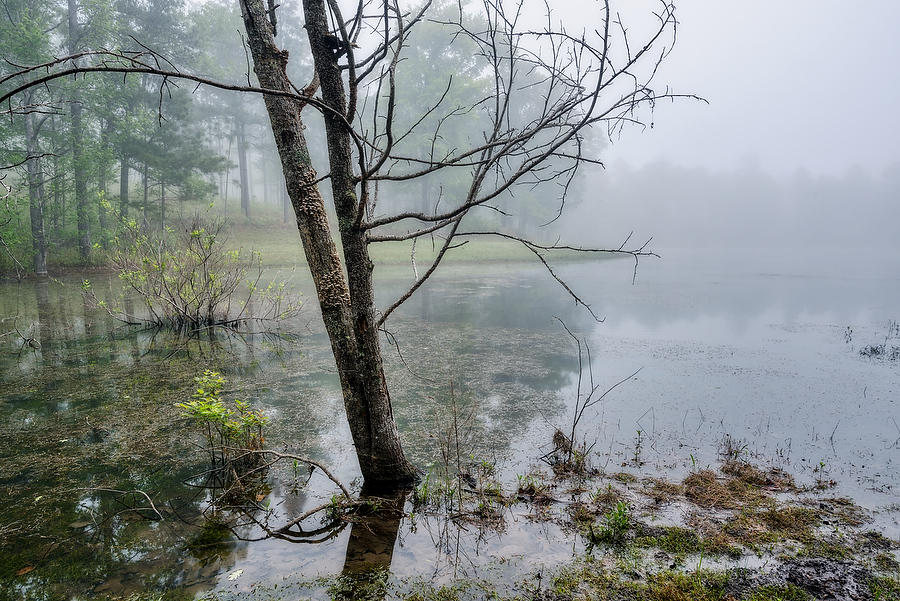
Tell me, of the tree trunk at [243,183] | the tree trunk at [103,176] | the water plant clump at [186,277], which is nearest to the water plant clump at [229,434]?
the water plant clump at [186,277]

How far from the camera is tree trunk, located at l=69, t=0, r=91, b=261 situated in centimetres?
1516

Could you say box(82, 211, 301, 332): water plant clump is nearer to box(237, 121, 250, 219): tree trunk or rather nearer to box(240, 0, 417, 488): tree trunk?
box(240, 0, 417, 488): tree trunk

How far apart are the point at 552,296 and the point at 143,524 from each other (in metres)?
12.8

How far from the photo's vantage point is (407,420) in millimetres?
5332

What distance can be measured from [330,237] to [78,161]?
51.6ft

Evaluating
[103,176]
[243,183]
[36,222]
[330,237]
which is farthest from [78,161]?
[330,237]

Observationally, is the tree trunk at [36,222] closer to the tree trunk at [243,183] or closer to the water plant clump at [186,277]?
the water plant clump at [186,277]

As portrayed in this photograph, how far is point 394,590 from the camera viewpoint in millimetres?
2648

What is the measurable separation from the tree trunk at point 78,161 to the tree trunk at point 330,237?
15.5 metres

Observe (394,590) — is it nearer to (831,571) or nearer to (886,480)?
(831,571)

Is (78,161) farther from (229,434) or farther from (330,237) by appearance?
(330,237)

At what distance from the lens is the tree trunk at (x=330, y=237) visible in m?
3.03

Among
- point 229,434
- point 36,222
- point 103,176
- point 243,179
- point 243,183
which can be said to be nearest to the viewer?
point 229,434

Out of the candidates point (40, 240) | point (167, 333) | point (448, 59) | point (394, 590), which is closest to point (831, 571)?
point (394, 590)
